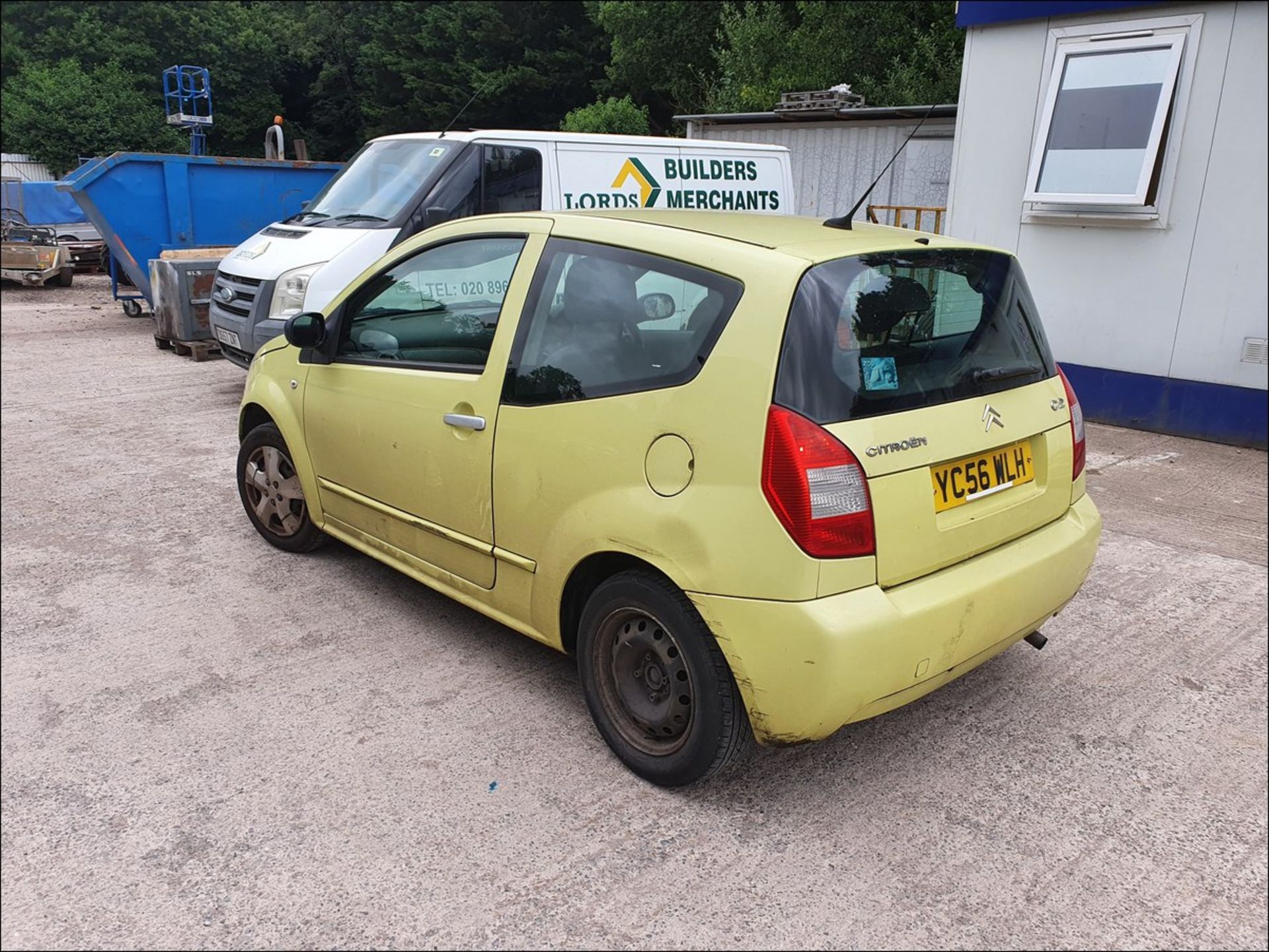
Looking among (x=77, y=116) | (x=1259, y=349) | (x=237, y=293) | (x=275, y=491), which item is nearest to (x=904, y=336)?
(x=1259, y=349)

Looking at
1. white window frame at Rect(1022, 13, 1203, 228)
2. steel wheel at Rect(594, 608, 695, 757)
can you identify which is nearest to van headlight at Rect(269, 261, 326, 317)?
steel wheel at Rect(594, 608, 695, 757)

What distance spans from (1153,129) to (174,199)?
1001 cm

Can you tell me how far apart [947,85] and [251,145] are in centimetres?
1217

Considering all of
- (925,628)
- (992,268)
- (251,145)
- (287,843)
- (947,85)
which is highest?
(947,85)

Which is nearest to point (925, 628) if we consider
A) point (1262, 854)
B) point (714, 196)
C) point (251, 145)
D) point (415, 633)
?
point (1262, 854)

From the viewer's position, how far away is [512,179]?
7605mm

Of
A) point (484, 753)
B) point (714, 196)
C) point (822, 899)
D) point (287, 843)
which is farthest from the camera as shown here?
point (714, 196)

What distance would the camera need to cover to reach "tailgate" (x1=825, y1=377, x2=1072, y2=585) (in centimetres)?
250

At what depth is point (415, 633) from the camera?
384 cm

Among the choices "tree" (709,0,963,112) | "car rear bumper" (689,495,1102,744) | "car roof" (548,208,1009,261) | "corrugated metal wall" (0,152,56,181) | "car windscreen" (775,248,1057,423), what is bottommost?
"car rear bumper" (689,495,1102,744)

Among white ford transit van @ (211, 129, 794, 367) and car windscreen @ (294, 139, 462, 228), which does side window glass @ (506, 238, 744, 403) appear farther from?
car windscreen @ (294, 139, 462, 228)

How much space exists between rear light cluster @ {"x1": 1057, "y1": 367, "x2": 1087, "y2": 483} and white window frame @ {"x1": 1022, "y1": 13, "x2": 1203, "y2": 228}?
4.40 metres

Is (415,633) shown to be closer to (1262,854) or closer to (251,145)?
(1262,854)

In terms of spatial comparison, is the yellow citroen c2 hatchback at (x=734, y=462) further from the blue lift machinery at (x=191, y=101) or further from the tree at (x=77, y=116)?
the blue lift machinery at (x=191, y=101)
